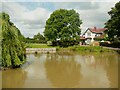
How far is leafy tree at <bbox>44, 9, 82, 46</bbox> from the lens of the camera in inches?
2045

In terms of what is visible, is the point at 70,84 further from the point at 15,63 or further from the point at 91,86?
the point at 15,63

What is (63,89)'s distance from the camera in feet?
41.0

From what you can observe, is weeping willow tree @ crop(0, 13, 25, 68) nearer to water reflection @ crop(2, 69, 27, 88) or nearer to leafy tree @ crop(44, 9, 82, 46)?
water reflection @ crop(2, 69, 27, 88)

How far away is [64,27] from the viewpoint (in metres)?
51.4

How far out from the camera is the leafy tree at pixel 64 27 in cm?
5193

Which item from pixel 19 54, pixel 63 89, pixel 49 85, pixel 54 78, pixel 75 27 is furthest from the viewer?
pixel 75 27

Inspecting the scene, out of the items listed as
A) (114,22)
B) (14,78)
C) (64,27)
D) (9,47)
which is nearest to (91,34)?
(64,27)

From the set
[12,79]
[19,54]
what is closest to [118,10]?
[19,54]

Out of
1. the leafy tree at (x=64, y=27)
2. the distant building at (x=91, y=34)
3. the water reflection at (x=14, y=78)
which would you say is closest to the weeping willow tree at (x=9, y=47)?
the water reflection at (x=14, y=78)

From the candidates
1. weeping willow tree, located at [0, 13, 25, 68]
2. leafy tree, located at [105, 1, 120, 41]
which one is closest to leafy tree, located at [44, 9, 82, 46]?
leafy tree, located at [105, 1, 120, 41]

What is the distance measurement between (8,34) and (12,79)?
356cm

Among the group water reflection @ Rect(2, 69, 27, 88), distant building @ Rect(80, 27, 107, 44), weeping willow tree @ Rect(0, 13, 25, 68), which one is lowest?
water reflection @ Rect(2, 69, 27, 88)

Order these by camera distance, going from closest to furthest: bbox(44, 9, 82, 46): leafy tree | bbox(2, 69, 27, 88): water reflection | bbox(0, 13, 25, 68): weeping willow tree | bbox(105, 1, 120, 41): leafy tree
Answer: bbox(2, 69, 27, 88): water reflection < bbox(0, 13, 25, 68): weeping willow tree < bbox(105, 1, 120, 41): leafy tree < bbox(44, 9, 82, 46): leafy tree

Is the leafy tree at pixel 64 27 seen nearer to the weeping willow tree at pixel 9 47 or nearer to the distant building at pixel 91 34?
the distant building at pixel 91 34
